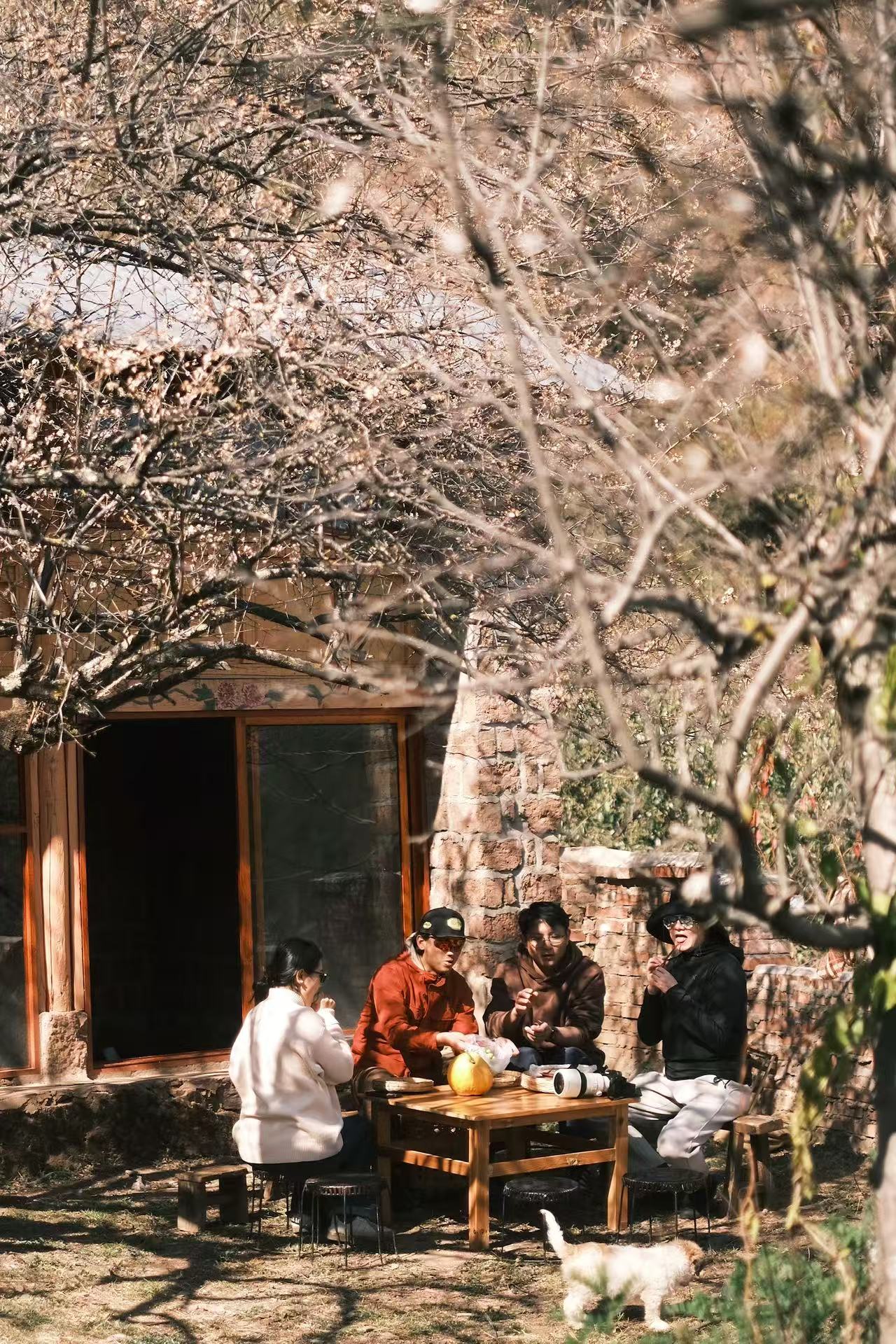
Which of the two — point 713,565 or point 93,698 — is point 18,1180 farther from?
point 713,565

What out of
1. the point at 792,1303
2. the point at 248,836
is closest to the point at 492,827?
the point at 248,836

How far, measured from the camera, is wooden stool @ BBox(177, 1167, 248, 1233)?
25.3 feet

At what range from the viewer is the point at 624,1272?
5.89 metres

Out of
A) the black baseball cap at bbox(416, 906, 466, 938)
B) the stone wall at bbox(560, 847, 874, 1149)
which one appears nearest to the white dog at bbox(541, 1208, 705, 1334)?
the black baseball cap at bbox(416, 906, 466, 938)

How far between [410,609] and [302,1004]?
2.29 m

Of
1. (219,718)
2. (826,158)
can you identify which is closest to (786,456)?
(826,158)

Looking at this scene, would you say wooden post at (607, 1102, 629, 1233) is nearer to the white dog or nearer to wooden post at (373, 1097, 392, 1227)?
wooden post at (373, 1097, 392, 1227)

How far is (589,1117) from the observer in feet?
26.6

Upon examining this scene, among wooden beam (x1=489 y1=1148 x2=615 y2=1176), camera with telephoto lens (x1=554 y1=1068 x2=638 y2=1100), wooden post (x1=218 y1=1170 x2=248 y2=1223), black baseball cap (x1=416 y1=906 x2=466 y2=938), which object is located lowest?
wooden post (x1=218 y1=1170 x2=248 y2=1223)

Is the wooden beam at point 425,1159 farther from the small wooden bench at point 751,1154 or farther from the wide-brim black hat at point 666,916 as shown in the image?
Result: the wide-brim black hat at point 666,916

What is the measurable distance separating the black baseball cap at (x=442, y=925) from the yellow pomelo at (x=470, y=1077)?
2.10ft

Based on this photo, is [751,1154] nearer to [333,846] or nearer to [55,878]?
[333,846]

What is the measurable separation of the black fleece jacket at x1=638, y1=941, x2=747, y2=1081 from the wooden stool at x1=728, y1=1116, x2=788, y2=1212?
0.98 ft

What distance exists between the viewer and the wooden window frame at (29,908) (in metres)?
9.19
